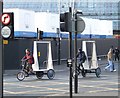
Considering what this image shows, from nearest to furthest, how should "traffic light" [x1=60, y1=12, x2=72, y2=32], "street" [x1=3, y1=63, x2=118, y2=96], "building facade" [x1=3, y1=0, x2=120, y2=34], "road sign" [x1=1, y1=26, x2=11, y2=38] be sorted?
"road sign" [x1=1, y1=26, x2=11, y2=38]
"traffic light" [x1=60, y1=12, x2=72, y2=32]
"street" [x1=3, y1=63, x2=118, y2=96]
"building facade" [x1=3, y1=0, x2=120, y2=34]

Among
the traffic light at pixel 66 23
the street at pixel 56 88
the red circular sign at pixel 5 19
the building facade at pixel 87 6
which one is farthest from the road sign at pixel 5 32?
the building facade at pixel 87 6

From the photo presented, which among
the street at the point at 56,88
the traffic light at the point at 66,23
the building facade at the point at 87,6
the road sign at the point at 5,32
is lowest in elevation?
the street at the point at 56,88

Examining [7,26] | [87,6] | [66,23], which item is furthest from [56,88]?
[87,6]

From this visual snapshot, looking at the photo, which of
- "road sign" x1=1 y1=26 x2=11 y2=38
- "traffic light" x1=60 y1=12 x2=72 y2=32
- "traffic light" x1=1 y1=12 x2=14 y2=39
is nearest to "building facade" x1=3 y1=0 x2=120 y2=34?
"traffic light" x1=60 y1=12 x2=72 y2=32

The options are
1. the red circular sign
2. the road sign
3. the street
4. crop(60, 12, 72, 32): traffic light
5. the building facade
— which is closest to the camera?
the road sign

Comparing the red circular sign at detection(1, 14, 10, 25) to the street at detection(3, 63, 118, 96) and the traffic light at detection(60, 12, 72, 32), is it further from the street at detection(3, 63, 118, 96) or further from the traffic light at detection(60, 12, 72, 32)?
the street at detection(3, 63, 118, 96)

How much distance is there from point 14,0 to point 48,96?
54085 mm

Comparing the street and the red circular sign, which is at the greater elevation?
the red circular sign

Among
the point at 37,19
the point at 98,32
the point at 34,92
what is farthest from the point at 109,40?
the point at 34,92

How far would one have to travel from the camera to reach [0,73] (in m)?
10.9

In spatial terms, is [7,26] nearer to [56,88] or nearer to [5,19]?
[5,19]

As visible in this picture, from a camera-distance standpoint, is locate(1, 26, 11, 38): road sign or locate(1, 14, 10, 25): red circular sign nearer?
locate(1, 26, 11, 38): road sign

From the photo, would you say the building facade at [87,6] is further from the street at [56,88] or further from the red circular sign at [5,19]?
the red circular sign at [5,19]

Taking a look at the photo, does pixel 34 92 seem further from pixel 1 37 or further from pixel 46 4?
pixel 46 4
